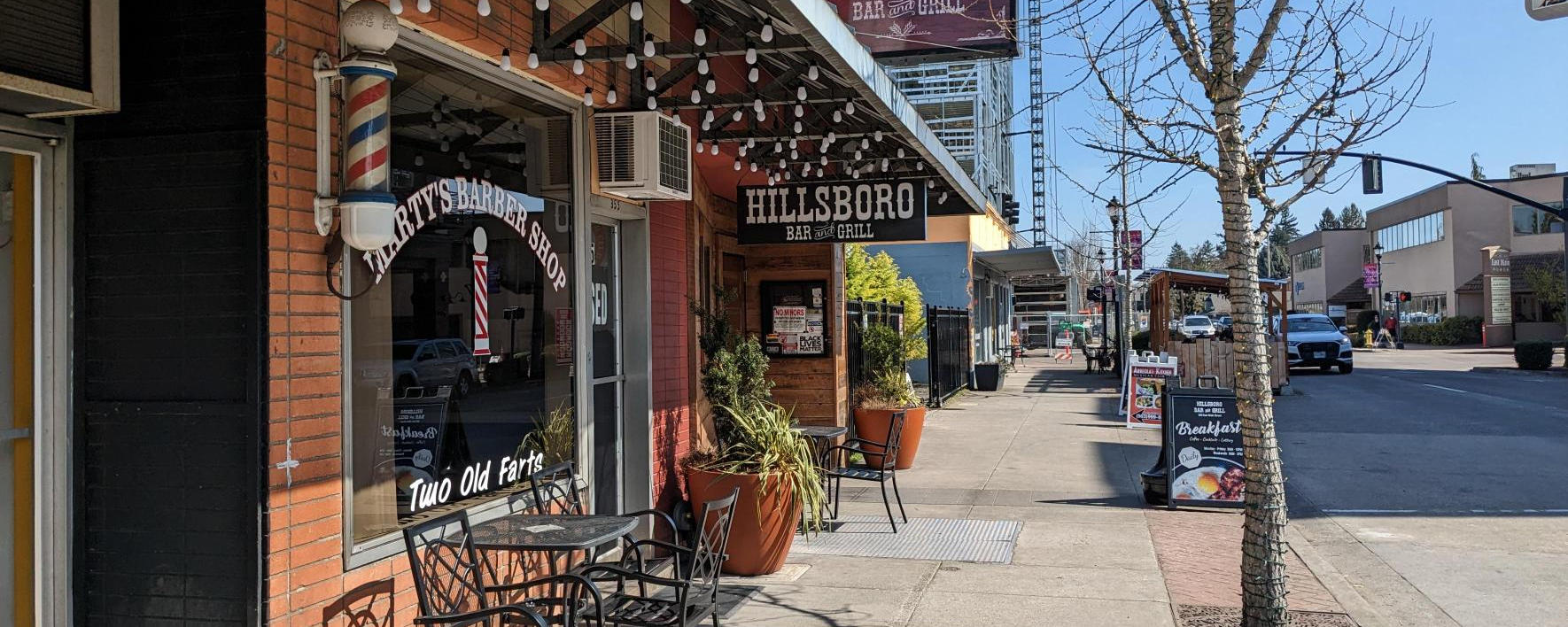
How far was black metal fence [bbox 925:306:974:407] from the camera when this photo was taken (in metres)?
19.5

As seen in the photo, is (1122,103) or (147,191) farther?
(1122,103)

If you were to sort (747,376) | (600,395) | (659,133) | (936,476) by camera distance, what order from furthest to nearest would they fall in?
(936,476), (747,376), (600,395), (659,133)

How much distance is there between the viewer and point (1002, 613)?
6016mm

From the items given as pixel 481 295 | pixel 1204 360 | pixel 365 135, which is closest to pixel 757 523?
pixel 481 295

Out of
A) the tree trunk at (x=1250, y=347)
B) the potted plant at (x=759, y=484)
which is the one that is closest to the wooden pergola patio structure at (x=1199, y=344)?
the potted plant at (x=759, y=484)

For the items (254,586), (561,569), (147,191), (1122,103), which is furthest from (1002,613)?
(147,191)

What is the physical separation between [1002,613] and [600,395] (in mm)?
2771

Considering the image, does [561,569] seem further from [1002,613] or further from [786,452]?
[1002,613]

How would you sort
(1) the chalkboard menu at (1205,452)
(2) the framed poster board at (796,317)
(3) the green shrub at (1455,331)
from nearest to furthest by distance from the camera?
(1) the chalkboard menu at (1205,452)
(2) the framed poster board at (796,317)
(3) the green shrub at (1455,331)

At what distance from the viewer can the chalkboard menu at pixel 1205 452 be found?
9.34 m

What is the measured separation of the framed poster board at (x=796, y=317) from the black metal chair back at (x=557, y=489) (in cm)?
564

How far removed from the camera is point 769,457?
695cm

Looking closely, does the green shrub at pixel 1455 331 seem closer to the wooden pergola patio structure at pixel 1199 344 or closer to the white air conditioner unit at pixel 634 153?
the wooden pergola patio structure at pixel 1199 344

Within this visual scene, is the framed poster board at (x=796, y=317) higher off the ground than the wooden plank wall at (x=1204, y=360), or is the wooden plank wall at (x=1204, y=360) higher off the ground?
the framed poster board at (x=796, y=317)
